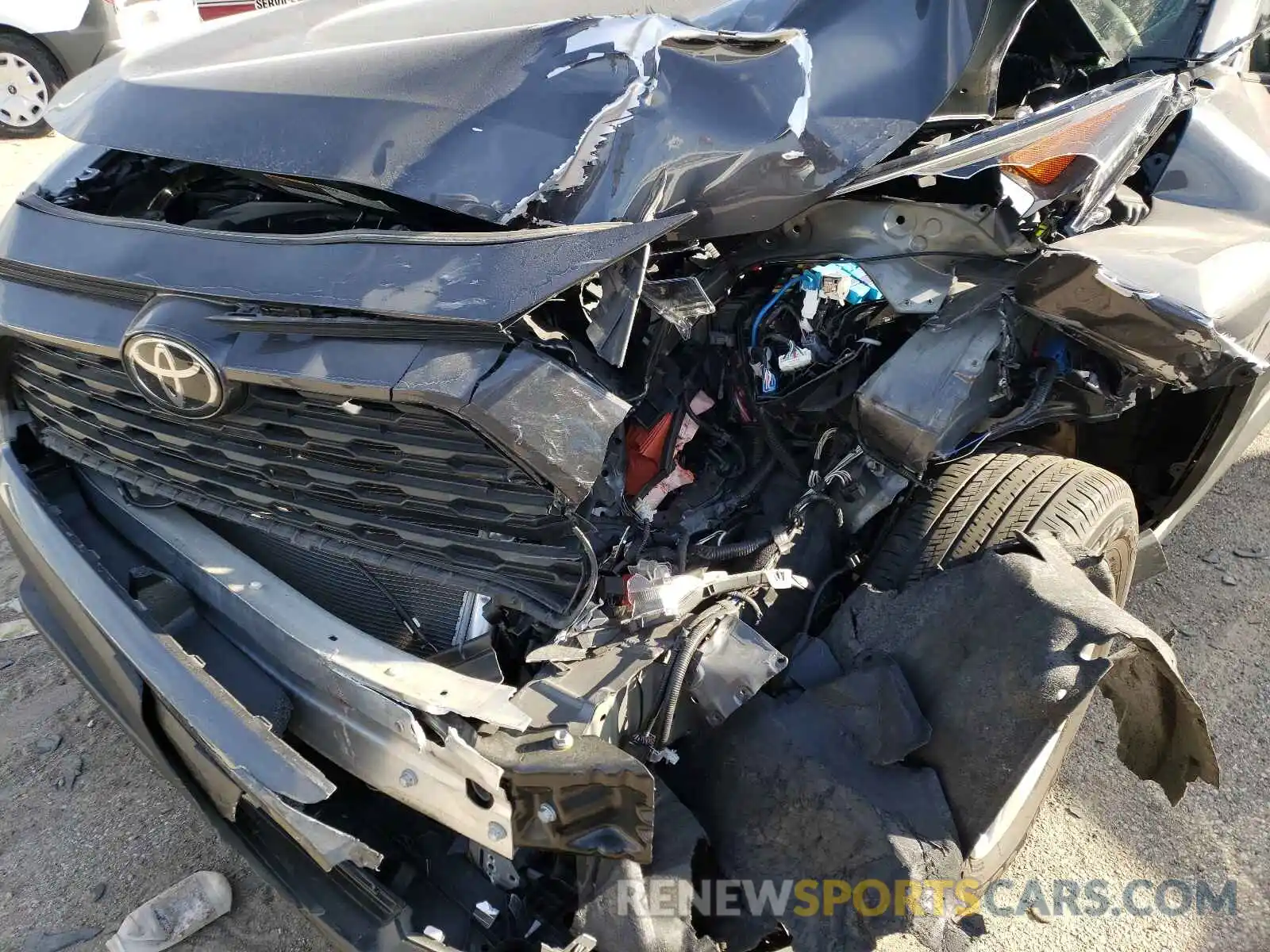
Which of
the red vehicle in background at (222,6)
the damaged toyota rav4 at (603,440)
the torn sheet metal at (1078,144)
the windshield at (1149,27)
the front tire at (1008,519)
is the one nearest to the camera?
the damaged toyota rav4 at (603,440)

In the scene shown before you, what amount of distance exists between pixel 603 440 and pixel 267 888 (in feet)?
5.14

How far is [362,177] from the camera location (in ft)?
5.95

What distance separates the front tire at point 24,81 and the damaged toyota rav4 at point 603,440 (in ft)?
22.2

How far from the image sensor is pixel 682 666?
181cm

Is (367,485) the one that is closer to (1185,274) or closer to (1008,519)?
(1008,519)

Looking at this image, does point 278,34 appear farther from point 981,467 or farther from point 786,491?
point 981,467

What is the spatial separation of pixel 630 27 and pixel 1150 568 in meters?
2.18

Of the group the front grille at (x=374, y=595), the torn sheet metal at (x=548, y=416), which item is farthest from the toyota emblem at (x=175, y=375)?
the torn sheet metal at (x=548, y=416)

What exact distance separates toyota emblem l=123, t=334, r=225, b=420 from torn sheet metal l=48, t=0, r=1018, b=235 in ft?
1.44

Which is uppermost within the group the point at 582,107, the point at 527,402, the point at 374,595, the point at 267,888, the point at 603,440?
the point at 582,107

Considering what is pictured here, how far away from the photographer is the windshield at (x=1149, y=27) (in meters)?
2.56

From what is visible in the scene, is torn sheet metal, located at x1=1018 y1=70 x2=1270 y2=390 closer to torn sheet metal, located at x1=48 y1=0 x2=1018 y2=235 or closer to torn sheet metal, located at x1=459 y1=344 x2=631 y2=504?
torn sheet metal, located at x1=48 y1=0 x2=1018 y2=235

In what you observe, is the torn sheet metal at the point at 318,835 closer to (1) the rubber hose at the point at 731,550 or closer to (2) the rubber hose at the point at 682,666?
(2) the rubber hose at the point at 682,666

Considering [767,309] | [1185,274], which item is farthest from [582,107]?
[1185,274]
